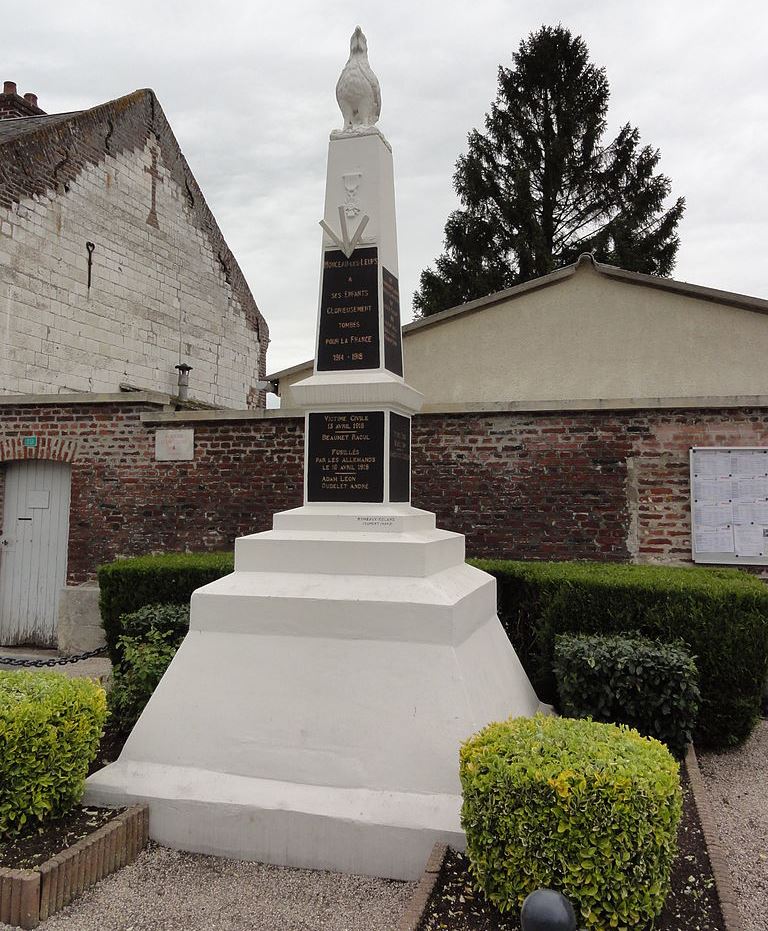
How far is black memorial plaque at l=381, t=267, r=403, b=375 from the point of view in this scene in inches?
215

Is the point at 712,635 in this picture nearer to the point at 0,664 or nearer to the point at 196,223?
the point at 0,664

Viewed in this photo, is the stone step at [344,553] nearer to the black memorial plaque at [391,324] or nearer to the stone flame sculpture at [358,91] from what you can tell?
the black memorial plaque at [391,324]

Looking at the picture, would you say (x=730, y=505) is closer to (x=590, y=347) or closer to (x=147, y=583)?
(x=590, y=347)

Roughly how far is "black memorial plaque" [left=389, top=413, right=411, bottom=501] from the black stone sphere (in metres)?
3.12

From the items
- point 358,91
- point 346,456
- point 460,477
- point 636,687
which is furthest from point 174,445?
point 636,687

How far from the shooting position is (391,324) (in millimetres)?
5609

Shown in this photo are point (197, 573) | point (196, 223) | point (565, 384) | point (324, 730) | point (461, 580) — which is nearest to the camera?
point (324, 730)

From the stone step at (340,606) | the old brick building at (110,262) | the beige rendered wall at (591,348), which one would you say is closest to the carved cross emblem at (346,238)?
the stone step at (340,606)

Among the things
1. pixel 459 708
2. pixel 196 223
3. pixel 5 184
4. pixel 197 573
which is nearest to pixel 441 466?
pixel 197 573

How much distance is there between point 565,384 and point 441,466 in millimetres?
3490

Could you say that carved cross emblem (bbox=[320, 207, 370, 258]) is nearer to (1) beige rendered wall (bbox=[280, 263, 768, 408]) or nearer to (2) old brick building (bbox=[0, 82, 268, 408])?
(1) beige rendered wall (bbox=[280, 263, 768, 408])

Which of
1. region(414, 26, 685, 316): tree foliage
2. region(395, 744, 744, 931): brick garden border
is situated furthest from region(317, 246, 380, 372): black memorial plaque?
region(414, 26, 685, 316): tree foliage

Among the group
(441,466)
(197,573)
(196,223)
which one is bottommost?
(197,573)

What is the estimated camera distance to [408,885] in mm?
3566
